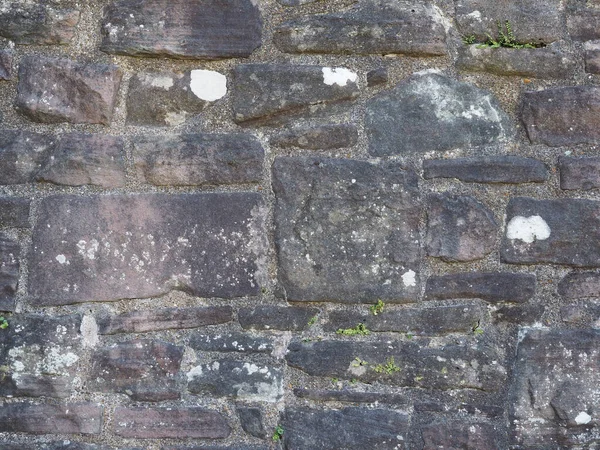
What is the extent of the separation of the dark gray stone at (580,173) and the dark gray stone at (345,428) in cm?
79

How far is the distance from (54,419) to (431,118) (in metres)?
1.34

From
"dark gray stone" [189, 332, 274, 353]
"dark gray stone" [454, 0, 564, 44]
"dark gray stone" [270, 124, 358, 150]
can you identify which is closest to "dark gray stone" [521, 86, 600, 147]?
"dark gray stone" [454, 0, 564, 44]

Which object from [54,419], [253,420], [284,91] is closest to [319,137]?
[284,91]

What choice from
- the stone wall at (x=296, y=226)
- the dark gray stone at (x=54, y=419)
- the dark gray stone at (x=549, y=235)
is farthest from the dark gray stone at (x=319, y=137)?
the dark gray stone at (x=54, y=419)

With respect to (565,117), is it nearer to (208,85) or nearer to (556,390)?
(556,390)

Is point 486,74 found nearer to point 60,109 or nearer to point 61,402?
point 60,109

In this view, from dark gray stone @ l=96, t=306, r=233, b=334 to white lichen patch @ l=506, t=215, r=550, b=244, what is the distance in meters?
0.82

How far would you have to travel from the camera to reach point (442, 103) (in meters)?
2.15

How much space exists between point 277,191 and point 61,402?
0.83 meters

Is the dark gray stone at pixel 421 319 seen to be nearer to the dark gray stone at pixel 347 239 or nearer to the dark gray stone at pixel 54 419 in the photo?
the dark gray stone at pixel 347 239

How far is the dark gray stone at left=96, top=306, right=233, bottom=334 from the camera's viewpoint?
6.83 feet

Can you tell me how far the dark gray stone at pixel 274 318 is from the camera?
6.84 ft

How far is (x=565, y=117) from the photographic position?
2141 mm

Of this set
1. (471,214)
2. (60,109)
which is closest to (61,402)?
(60,109)
